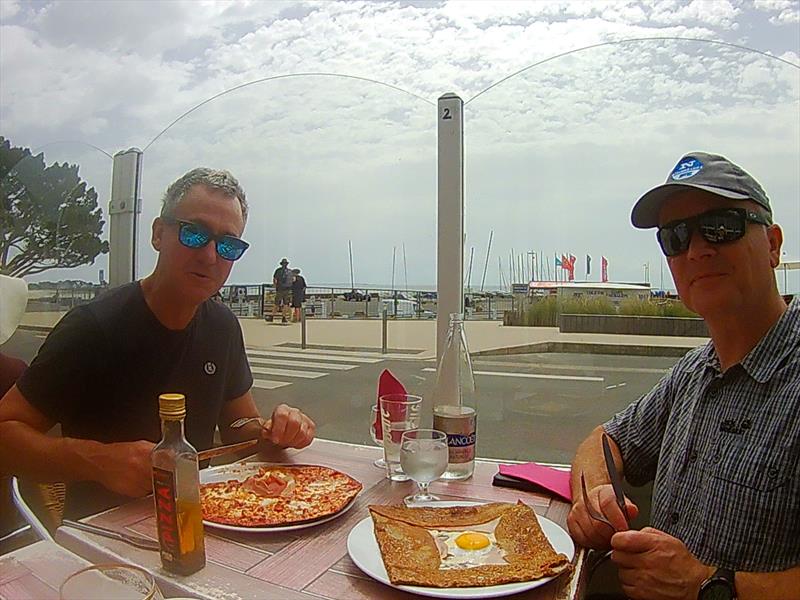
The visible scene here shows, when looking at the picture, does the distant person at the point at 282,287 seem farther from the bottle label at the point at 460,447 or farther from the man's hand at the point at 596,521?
the man's hand at the point at 596,521

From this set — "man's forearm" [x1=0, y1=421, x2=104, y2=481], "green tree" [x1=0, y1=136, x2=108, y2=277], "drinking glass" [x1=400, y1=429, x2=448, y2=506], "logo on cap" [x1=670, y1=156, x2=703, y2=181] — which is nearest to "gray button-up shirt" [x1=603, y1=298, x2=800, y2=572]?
"logo on cap" [x1=670, y1=156, x2=703, y2=181]

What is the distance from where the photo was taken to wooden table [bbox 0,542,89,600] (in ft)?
2.63

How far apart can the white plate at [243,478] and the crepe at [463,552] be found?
0.28ft

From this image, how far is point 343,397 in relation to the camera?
2.51 meters

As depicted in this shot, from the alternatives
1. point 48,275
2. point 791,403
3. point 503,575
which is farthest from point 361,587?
point 48,275

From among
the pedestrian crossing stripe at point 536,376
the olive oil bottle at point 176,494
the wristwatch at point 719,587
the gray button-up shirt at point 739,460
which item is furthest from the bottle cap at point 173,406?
the pedestrian crossing stripe at point 536,376

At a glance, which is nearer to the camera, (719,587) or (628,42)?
(719,587)

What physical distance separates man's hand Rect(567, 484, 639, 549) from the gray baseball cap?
1.97 feet

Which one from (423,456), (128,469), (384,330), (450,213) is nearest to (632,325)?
(450,213)

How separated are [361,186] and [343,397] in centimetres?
88

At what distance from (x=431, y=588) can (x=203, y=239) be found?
3.87ft

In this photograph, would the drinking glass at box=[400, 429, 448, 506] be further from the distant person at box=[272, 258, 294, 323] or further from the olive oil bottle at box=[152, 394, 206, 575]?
the distant person at box=[272, 258, 294, 323]

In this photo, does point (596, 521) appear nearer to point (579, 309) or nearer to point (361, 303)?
point (579, 309)

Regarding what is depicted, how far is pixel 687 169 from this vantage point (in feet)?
4.05
